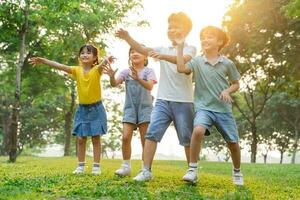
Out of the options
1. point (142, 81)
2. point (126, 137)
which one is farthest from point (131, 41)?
point (126, 137)

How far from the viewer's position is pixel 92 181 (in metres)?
6.80

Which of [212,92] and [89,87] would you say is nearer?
[212,92]

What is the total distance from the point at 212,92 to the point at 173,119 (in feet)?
2.49

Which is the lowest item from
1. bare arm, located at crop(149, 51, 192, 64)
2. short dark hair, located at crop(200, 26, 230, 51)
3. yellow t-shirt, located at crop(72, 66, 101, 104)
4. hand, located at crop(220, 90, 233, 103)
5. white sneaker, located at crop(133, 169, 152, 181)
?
white sneaker, located at crop(133, 169, 152, 181)

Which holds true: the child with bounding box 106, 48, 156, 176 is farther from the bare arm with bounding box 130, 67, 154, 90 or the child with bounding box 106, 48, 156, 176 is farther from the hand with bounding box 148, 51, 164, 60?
the hand with bounding box 148, 51, 164, 60

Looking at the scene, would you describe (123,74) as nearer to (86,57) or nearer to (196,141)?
(86,57)

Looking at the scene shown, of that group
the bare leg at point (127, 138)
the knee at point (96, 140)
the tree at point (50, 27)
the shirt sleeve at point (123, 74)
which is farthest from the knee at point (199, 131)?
the tree at point (50, 27)

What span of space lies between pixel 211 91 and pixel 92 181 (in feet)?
7.07

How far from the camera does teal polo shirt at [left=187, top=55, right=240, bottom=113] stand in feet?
23.2

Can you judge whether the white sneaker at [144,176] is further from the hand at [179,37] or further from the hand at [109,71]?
the hand at [179,37]

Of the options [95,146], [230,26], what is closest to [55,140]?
[230,26]

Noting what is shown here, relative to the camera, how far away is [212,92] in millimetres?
7094

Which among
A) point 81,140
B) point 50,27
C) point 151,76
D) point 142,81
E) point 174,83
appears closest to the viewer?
point 174,83

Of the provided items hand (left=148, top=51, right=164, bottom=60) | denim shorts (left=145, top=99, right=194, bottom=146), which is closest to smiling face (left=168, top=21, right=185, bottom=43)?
hand (left=148, top=51, right=164, bottom=60)
